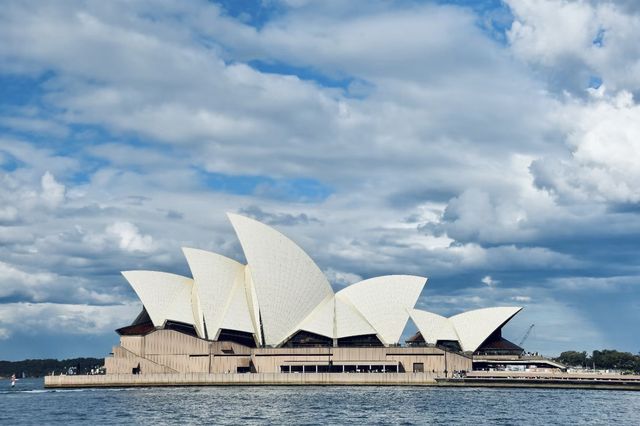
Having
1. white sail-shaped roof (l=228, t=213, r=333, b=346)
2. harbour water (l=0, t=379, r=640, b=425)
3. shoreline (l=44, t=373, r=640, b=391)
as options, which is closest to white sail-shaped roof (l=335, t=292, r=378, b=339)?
white sail-shaped roof (l=228, t=213, r=333, b=346)

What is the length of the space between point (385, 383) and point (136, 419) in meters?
39.7

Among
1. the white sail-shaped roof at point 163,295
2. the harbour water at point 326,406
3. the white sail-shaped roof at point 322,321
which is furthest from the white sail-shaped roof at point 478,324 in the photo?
the white sail-shaped roof at point 163,295

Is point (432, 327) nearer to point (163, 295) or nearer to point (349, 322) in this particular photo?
point (349, 322)

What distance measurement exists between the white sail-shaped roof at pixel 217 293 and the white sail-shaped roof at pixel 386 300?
12260 millimetres

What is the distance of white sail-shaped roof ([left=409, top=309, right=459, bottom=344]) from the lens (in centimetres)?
9870

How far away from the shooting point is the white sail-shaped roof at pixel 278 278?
94.4m

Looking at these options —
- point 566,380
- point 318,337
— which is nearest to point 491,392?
point 566,380

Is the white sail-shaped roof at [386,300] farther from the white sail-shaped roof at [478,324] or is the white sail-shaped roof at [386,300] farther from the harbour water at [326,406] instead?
the harbour water at [326,406]

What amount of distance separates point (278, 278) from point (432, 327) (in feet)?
63.9

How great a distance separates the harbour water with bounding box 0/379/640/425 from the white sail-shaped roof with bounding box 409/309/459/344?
12648mm

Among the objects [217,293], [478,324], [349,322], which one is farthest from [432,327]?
[217,293]

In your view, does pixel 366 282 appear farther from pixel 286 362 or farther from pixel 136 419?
pixel 136 419

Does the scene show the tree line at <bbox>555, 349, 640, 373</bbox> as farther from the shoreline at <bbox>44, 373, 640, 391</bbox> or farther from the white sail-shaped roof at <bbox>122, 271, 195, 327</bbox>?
the white sail-shaped roof at <bbox>122, 271, 195, 327</bbox>

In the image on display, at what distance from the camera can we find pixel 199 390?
8456cm
